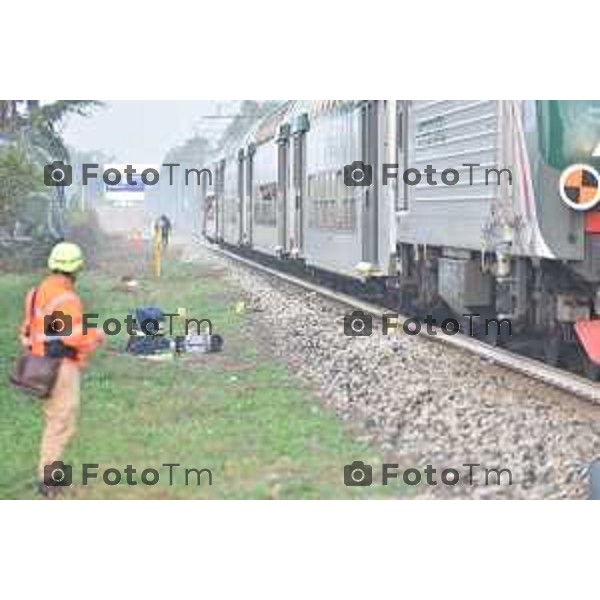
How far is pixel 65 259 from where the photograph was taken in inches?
324

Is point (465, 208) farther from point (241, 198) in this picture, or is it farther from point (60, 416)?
point (241, 198)

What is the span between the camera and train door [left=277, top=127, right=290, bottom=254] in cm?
1972

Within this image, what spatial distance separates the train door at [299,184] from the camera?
1811 cm

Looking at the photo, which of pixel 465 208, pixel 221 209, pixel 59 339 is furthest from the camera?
pixel 221 209

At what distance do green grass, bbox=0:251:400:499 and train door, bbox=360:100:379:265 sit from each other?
11.4 ft

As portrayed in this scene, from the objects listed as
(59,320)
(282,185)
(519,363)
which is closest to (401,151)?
(519,363)

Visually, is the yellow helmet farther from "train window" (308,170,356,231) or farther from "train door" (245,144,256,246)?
"train door" (245,144,256,246)

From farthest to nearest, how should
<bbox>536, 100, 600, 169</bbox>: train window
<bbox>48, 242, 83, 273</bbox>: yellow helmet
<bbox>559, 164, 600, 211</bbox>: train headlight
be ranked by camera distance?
<bbox>559, 164, 600, 211</bbox>: train headlight → <bbox>536, 100, 600, 169</bbox>: train window → <bbox>48, 242, 83, 273</bbox>: yellow helmet

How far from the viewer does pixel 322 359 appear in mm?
11312

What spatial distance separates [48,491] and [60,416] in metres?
0.42

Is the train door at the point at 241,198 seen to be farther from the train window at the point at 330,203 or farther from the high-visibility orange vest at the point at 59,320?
the high-visibility orange vest at the point at 59,320

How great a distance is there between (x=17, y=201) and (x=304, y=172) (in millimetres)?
8304

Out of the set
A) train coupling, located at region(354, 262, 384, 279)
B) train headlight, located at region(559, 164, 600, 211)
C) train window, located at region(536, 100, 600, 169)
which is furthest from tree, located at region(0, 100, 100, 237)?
train coupling, located at region(354, 262, 384, 279)

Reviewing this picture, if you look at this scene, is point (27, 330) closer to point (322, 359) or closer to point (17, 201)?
point (17, 201)
